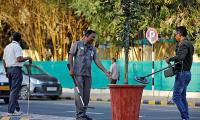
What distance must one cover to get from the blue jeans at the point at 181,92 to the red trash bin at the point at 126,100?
7.04 ft

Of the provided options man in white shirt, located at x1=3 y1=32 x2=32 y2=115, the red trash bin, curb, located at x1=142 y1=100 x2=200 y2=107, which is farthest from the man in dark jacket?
curb, located at x1=142 y1=100 x2=200 y2=107

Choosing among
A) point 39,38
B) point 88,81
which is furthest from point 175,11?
point 88,81

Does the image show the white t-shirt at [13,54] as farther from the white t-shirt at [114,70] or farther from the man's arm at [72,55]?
the white t-shirt at [114,70]

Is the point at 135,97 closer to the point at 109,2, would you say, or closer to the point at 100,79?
the point at 109,2

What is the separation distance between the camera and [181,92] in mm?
13922

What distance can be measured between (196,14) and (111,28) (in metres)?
4.02

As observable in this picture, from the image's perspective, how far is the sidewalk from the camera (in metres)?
26.1

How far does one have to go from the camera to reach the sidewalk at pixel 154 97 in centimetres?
2608

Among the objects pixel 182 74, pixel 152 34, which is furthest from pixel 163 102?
pixel 182 74

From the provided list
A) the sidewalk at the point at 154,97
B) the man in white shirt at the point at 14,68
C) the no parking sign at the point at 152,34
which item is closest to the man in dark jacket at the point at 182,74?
the man in white shirt at the point at 14,68

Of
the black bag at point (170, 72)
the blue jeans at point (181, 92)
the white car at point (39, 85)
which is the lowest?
the white car at point (39, 85)

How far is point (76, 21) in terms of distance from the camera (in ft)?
124

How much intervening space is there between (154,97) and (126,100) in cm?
1804

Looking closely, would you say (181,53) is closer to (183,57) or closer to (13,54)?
(183,57)
